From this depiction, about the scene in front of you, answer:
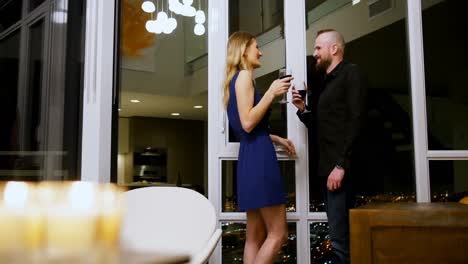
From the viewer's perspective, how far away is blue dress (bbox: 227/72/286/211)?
209 cm

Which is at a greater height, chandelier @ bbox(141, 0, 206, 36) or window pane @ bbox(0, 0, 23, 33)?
chandelier @ bbox(141, 0, 206, 36)

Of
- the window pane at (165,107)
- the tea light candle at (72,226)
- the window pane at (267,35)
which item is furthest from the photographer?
the window pane at (165,107)

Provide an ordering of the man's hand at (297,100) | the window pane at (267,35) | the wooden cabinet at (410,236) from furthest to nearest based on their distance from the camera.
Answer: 1. the window pane at (267,35)
2. the man's hand at (297,100)
3. the wooden cabinet at (410,236)

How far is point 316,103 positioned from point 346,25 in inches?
29.5

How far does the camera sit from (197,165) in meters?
11.1

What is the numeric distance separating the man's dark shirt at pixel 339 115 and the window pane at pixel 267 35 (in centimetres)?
32

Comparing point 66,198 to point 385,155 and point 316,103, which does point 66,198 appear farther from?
point 385,155

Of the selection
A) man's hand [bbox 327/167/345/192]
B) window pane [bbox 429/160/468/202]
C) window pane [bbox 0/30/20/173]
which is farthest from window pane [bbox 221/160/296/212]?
window pane [bbox 0/30/20/173]

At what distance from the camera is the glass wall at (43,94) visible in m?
2.71

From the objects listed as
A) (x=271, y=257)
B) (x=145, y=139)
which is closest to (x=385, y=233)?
(x=271, y=257)

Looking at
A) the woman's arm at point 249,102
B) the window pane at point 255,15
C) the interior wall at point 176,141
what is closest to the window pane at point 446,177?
the woman's arm at point 249,102

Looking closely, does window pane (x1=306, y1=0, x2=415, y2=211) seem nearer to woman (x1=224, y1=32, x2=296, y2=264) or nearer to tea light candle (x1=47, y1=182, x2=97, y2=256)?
woman (x1=224, y1=32, x2=296, y2=264)

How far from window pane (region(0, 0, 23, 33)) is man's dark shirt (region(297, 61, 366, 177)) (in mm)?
2322

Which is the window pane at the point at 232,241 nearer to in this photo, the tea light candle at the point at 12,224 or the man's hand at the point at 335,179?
the man's hand at the point at 335,179
